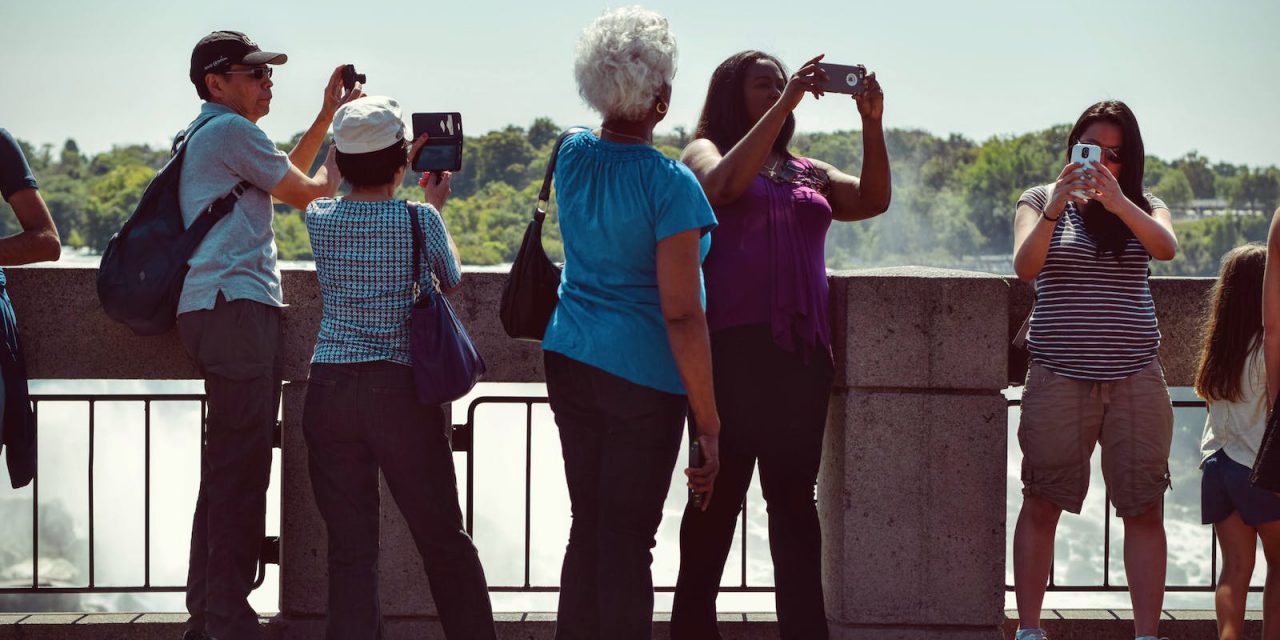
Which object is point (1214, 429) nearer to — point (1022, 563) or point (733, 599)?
point (1022, 563)

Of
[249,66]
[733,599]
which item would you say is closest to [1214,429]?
[249,66]

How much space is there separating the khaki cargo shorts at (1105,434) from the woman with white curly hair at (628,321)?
158cm

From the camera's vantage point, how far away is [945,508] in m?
4.37

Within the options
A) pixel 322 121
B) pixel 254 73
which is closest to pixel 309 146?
pixel 322 121

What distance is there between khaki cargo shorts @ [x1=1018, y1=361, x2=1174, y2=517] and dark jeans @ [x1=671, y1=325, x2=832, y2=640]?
0.89 metres

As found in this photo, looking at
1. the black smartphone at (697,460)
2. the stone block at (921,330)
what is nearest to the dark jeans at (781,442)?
the black smartphone at (697,460)

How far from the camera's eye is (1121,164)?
4.09 meters

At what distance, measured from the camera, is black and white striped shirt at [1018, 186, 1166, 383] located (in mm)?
3996

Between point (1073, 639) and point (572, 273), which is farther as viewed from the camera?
point (1073, 639)

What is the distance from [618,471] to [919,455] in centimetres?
176

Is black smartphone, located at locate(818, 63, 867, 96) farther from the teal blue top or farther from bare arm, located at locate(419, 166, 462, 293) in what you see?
bare arm, located at locate(419, 166, 462, 293)

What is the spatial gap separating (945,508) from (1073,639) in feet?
2.51

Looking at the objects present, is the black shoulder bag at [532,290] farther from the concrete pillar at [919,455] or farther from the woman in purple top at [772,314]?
the concrete pillar at [919,455]

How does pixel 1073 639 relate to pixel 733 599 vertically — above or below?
above
